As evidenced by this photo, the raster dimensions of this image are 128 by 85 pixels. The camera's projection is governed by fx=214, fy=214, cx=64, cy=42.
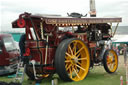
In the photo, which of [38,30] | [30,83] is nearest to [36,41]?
[38,30]

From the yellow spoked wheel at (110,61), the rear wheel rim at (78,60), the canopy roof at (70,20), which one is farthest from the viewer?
the yellow spoked wheel at (110,61)

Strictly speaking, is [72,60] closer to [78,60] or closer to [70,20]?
[78,60]

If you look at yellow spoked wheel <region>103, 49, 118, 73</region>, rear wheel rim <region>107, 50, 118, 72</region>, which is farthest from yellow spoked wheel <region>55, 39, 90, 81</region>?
rear wheel rim <region>107, 50, 118, 72</region>

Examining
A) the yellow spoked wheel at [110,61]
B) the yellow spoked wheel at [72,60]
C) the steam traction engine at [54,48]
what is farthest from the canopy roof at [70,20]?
the yellow spoked wheel at [110,61]

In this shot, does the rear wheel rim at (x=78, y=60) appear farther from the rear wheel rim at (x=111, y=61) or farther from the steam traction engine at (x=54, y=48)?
the rear wheel rim at (x=111, y=61)

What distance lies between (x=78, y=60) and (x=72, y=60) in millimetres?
730

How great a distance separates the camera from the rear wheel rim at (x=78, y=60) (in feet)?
22.3

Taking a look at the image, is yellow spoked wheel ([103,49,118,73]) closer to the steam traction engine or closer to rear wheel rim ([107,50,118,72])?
rear wheel rim ([107,50,118,72])

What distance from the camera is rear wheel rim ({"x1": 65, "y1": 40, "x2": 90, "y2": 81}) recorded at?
681 centimetres

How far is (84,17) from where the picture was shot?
748 centimetres

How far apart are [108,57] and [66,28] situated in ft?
6.62

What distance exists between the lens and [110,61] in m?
8.52

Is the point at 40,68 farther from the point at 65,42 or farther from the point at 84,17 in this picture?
the point at 84,17

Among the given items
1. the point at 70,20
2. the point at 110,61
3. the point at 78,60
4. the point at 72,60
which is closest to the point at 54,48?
the point at 72,60
